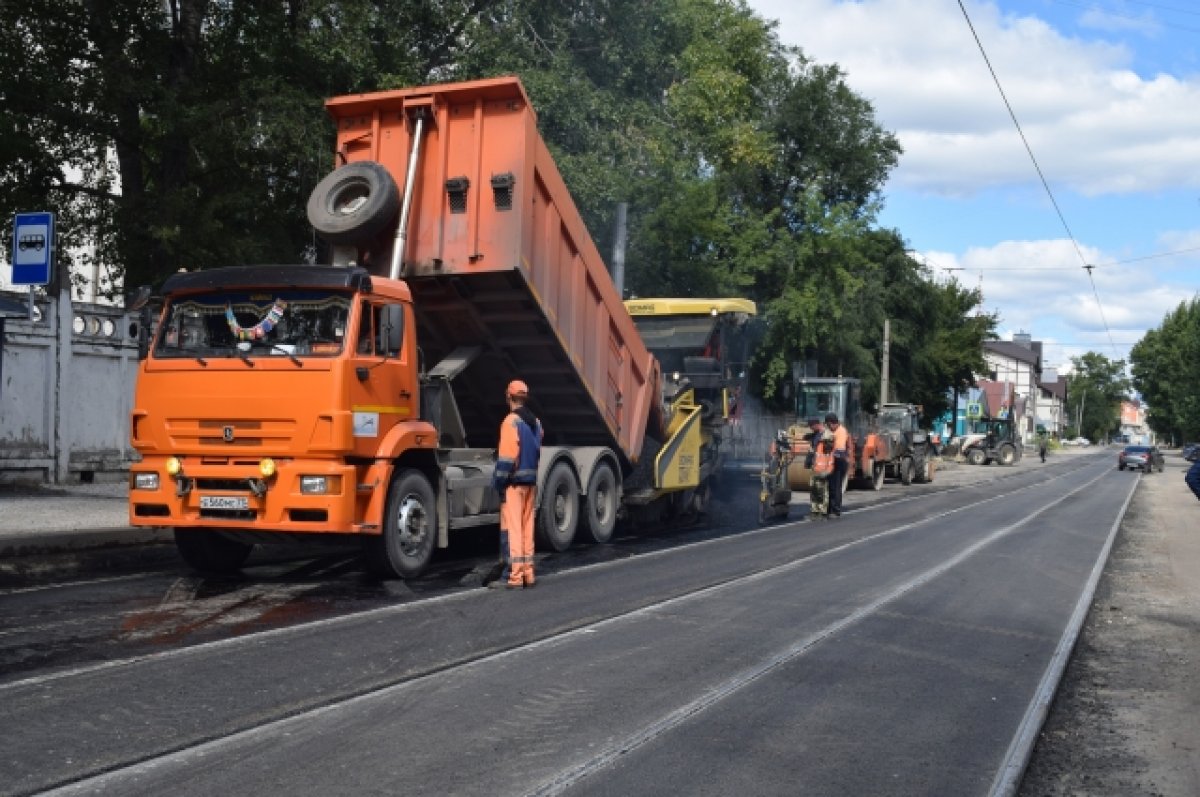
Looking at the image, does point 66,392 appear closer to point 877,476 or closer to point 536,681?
point 536,681

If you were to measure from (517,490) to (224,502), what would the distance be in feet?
7.98

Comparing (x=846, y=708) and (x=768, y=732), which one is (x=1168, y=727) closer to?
(x=846, y=708)

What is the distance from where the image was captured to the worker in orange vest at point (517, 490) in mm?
10320

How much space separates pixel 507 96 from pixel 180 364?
12.8 ft

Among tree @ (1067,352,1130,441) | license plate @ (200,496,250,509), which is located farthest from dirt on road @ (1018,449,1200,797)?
tree @ (1067,352,1130,441)

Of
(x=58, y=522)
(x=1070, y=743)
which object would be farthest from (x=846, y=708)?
(x=58, y=522)

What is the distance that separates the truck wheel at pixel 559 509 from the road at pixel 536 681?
903 millimetres

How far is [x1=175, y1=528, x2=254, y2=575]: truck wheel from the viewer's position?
1060cm

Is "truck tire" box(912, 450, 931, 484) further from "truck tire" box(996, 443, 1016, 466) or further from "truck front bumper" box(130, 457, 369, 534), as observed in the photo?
"truck front bumper" box(130, 457, 369, 534)

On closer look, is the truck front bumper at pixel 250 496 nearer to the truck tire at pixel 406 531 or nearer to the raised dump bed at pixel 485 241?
the truck tire at pixel 406 531

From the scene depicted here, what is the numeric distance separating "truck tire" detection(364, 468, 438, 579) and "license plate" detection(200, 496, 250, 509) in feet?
3.53

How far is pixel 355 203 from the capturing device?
11375mm

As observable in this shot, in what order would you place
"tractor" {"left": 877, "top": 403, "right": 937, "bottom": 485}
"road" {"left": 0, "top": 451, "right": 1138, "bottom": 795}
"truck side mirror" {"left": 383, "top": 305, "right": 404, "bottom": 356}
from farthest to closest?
1. "tractor" {"left": 877, "top": 403, "right": 937, "bottom": 485}
2. "truck side mirror" {"left": 383, "top": 305, "right": 404, "bottom": 356}
3. "road" {"left": 0, "top": 451, "right": 1138, "bottom": 795}

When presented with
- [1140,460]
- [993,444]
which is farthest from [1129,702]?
[1140,460]
